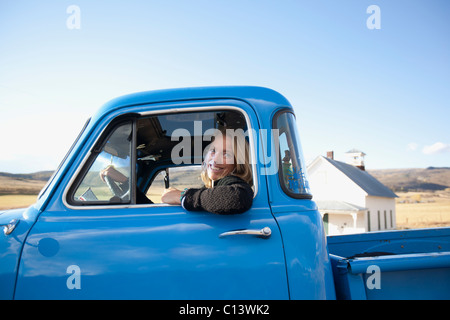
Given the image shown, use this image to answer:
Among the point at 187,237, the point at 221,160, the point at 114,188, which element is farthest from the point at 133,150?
the point at 187,237

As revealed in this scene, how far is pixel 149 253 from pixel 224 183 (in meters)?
0.58

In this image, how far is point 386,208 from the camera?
32344mm

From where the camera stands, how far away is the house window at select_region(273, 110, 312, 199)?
1.86 metres

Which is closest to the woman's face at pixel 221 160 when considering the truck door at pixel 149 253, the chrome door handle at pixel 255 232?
the truck door at pixel 149 253

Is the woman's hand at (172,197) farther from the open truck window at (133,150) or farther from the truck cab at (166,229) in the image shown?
the open truck window at (133,150)

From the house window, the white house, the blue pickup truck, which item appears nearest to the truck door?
the blue pickup truck

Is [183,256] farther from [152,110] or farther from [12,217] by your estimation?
[12,217]

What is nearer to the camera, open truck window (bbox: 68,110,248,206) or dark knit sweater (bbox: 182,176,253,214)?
dark knit sweater (bbox: 182,176,253,214)

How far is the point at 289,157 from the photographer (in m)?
1.97

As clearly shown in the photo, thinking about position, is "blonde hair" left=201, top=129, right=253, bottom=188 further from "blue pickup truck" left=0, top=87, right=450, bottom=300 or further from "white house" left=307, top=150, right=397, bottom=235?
"white house" left=307, top=150, right=397, bottom=235

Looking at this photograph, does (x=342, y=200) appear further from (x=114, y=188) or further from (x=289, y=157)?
(x=114, y=188)

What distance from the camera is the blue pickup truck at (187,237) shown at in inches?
64.1
